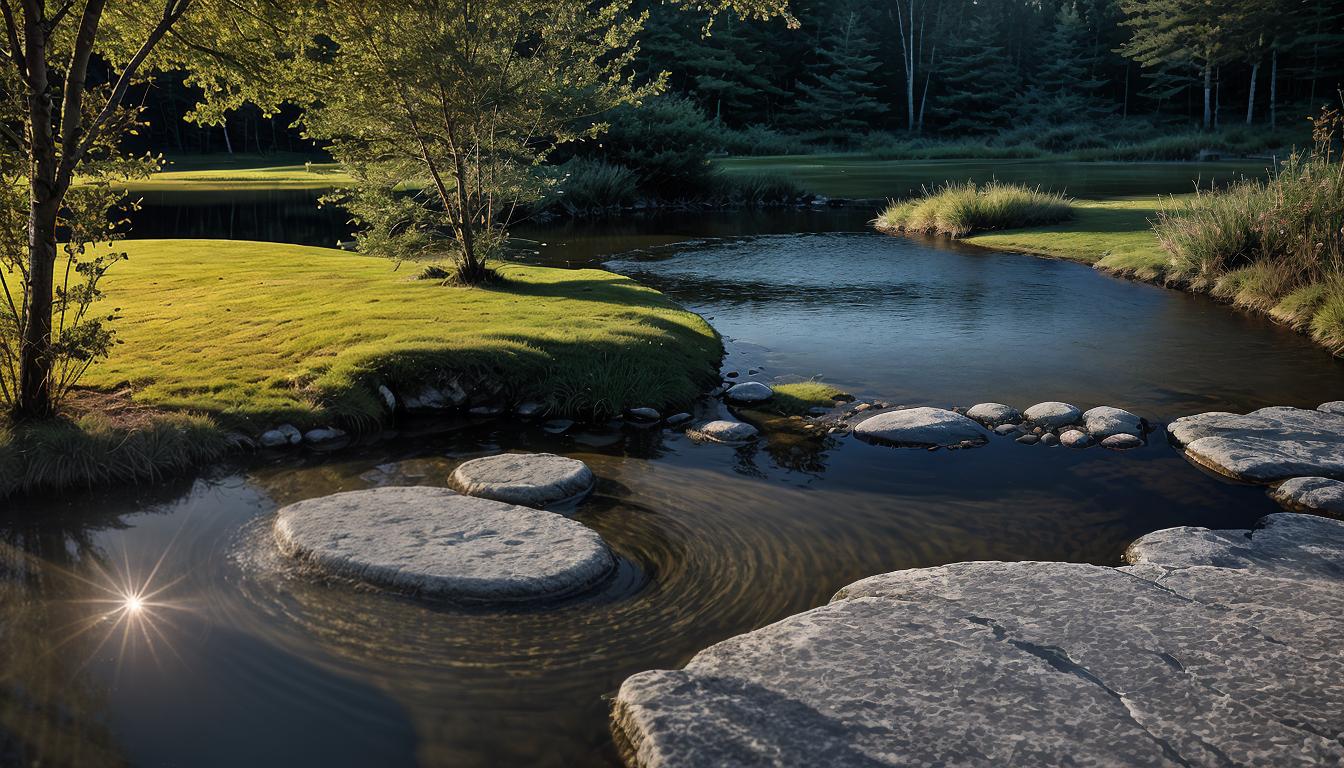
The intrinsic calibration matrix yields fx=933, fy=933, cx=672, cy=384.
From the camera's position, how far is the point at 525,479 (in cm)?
755

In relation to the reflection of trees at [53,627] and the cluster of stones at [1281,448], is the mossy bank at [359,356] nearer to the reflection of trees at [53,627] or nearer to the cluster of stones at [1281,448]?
the reflection of trees at [53,627]

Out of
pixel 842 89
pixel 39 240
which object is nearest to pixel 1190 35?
pixel 842 89

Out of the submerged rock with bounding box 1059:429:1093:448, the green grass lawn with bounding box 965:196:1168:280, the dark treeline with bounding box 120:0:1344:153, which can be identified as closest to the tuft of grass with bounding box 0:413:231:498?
the submerged rock with bounding box 1059:429:1093:448

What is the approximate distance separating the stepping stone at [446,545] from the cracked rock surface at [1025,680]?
1.37 meters

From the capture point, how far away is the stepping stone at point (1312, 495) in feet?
24.1

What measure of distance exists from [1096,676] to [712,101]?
233ft

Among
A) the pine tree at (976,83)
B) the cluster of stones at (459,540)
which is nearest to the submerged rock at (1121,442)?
the cluster of stones at (459,540)

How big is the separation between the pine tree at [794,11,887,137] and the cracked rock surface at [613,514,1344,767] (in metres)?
66.9

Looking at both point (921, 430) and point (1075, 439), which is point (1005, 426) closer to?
point (1075, 439)

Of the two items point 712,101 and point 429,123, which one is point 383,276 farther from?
point 712,101

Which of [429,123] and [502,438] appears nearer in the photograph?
[502,438]

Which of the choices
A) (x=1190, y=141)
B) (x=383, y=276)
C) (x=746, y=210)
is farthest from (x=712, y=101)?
(x=383, y=276)

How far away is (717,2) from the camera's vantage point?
34.3 feet

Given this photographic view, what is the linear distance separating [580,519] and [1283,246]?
13.6 meters
